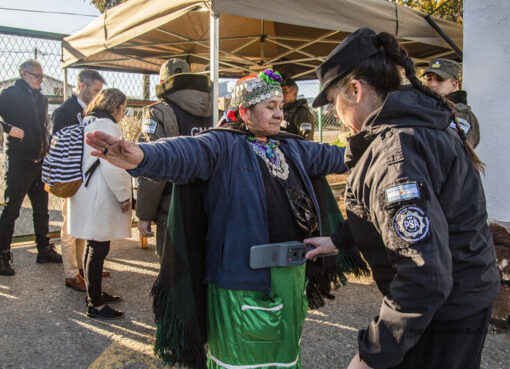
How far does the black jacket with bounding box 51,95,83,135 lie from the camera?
12.8 feet

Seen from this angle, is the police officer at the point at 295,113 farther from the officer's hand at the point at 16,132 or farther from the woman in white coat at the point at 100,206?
the officer's hand at the point at 16,132

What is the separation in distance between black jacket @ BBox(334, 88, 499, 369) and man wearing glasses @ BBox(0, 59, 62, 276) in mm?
4139

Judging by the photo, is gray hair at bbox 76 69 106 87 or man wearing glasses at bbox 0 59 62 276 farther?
man wearing glasses at bbox 0 59 62 276

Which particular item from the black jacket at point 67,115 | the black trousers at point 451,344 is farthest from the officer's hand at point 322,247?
the black jacket at point 67,115

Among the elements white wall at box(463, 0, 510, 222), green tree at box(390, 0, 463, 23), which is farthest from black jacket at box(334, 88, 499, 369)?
green tree at box(390, 0, 463, 23)

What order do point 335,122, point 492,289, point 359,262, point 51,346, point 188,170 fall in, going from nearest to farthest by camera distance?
point 492,289 < point 188,170 < point 359,262 < point 51,346 < point 335,122

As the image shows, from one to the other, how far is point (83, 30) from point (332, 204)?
13.4 ft

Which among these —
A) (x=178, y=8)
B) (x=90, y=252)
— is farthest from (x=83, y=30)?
(x=90, y=252)

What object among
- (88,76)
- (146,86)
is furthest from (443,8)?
(88,76)

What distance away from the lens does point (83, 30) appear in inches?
193

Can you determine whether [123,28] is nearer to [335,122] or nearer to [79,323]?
[79,323]

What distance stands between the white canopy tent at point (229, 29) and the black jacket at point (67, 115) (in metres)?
0.77

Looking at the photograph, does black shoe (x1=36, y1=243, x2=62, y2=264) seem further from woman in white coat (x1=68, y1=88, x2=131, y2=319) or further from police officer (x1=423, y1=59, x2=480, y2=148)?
police officer (x1=423, y1=59, x2=480, y2=148)

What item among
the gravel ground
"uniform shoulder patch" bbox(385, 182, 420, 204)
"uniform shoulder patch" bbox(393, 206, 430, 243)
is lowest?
the gravel ground
